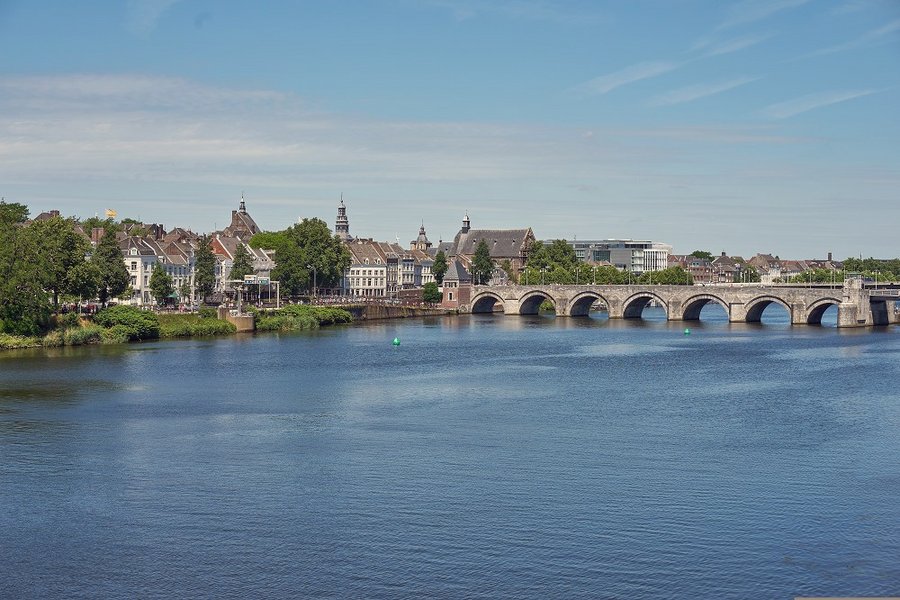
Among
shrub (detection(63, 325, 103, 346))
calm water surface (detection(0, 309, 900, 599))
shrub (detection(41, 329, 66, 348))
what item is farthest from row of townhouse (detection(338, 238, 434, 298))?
calm water surface (detection(0, 309, 900, 599))

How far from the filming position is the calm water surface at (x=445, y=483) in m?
29.5

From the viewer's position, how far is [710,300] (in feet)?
437

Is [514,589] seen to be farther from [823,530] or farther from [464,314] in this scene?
[464,314]

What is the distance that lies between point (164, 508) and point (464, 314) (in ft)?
384

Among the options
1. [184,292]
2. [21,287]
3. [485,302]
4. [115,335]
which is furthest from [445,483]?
[485,302]

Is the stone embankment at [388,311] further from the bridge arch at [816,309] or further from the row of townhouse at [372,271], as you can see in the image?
the bridge arch at [816,309]

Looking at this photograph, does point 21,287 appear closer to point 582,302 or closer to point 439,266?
point 582,302

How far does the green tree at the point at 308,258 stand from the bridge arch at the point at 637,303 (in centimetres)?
3574

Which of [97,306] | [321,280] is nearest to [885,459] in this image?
[97,306]

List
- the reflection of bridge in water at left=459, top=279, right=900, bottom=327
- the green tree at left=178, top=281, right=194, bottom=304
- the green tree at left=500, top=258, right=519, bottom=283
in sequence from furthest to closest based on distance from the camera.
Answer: the green tree at left=500, top=258, right=519, bottom=283
the green tree at left=178, top=281, right=194, bottom=304
the reflection of bridge in water at left=459, top=279, right=900, bottom=327

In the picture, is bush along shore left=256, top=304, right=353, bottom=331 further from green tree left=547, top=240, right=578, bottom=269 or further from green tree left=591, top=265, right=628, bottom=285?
green tree left=547, top=240, right=578, bottom=269

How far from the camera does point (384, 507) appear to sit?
35312mm

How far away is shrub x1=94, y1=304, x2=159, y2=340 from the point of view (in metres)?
93.1

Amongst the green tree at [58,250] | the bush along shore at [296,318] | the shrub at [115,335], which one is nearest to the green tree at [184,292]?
the bush along shore at [296,318]
